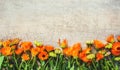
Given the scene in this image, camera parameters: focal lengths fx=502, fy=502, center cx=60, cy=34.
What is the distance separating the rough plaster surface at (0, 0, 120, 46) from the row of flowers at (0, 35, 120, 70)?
7cm

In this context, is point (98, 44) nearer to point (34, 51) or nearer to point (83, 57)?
point (83, 57)

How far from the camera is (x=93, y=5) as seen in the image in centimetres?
374

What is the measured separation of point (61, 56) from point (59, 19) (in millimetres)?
285

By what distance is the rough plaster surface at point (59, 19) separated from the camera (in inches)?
147

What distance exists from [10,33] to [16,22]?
9cm

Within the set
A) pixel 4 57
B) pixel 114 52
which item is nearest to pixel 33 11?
pixel 4 57

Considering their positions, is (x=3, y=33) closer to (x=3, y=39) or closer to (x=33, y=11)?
(x=3, y=39)

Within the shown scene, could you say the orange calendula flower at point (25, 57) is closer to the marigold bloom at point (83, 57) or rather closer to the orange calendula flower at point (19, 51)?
the orange calendula flower at point (19, 51)

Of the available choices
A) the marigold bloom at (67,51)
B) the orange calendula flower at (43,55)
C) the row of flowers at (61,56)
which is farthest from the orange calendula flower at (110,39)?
the orange calendula flower at (43,55)

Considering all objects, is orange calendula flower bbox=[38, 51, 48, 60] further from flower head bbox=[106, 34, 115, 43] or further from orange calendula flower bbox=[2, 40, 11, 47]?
flower head bbox=[106, 34, 115, 43]

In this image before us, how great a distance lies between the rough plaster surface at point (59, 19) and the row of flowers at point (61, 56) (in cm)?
7

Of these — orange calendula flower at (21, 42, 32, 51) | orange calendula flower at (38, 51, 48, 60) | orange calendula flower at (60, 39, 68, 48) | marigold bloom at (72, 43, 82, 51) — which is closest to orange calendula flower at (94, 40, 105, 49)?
marigold bloom at (72, 43, 82, 51)

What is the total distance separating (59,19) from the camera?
374 cm

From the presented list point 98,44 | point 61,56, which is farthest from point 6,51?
point 98,44
